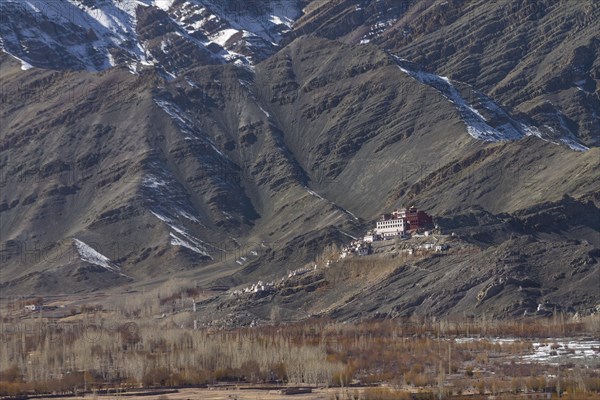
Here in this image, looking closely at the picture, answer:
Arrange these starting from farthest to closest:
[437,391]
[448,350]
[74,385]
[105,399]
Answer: [448,350] → [74,385] → [105,399] → [437,391]

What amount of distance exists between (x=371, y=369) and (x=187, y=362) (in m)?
23.1

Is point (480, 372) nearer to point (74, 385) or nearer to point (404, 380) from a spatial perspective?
point (404, 380)

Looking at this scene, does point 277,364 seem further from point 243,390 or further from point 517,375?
point 517,375

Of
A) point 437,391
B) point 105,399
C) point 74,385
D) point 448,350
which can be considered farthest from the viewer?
point 448,350

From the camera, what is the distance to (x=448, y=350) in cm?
18788

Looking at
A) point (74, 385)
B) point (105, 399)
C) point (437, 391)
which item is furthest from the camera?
point (74, 385)

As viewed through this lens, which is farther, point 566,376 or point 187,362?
point 187,362

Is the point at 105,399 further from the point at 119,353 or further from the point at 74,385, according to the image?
the point at 119,353

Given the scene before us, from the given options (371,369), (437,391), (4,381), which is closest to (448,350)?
(371,369)

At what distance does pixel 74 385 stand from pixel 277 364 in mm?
23044

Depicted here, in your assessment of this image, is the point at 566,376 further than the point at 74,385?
No

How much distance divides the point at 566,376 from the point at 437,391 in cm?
1471

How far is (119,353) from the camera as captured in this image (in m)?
200

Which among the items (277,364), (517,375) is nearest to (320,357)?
(277,364)
